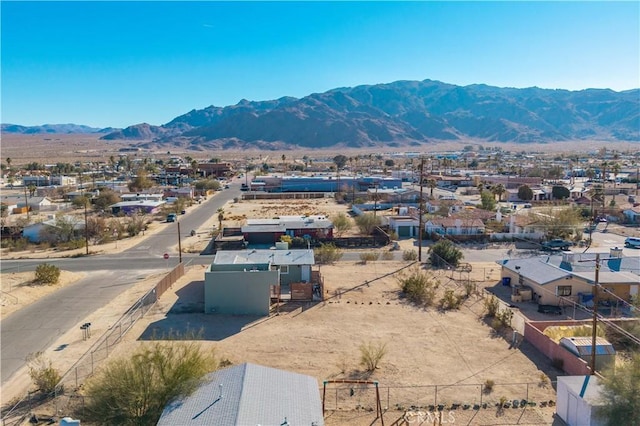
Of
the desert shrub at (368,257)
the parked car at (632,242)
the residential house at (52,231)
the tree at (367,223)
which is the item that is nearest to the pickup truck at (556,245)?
the parked car at (632,242)

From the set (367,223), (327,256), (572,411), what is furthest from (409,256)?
(572,411)

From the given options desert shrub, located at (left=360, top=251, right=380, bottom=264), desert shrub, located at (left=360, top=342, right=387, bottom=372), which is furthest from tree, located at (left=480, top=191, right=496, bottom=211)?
desert shrub, located at (left=360, top=342, right=387, bottom=372)

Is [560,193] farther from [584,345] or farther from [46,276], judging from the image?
[46,276]

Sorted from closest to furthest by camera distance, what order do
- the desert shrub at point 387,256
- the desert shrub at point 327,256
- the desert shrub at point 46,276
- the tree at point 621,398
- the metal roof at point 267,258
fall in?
1. the tree at point 621,398
2. the metal roof at point 267,258
3. the desert shrub at point 46,276
4. the desert shrub at point 327,256
5. the desert shrub at point 387,256

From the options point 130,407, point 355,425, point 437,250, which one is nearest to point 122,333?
point 130,407

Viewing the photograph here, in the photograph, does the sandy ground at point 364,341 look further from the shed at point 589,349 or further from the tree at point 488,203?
the tree at point 488,203

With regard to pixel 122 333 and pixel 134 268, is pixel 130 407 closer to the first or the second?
pixel 122 333

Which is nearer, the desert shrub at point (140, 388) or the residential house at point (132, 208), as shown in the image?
the desert shrub at point (140, 388)

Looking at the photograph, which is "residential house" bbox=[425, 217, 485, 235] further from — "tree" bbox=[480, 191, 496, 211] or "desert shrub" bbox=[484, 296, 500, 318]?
"desert shrub" bbox=[484, 296, 500, 318]
